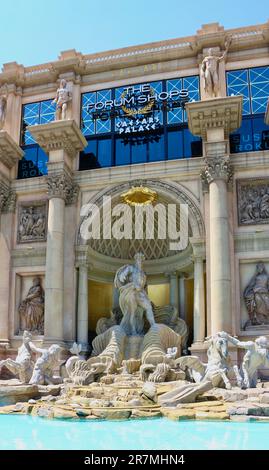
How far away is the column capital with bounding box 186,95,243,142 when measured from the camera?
72.4 feet

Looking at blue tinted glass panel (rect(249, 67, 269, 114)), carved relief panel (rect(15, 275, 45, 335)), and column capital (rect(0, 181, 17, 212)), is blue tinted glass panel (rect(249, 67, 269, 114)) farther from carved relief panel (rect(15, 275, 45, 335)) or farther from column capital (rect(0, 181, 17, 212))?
carved relief panel (rect(15, 275, 45, 335))

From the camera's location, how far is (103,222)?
24.4 meters

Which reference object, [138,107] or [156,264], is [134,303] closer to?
[156,264]

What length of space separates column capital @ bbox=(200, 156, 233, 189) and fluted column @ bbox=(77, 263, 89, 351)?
23.2 ft

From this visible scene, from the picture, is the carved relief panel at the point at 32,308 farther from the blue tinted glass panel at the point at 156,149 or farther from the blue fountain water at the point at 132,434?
the blue fountain water at the point at 132,434

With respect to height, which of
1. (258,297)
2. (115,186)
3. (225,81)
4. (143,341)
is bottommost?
(143,341)

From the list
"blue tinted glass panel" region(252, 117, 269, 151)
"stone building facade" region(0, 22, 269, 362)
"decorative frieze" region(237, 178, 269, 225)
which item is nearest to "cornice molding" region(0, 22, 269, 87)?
"stone building facade" region(0, 22, 269, 362)

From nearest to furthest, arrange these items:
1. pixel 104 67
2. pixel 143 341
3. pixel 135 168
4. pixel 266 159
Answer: pixel 143 341 → pixel 266 159 → pixel 135 168 → pixel 104 67

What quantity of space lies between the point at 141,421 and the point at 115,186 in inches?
548

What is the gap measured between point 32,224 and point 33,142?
4.61 m

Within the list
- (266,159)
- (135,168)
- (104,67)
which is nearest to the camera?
(266,159)

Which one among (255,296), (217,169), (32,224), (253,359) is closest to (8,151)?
(32,224)
